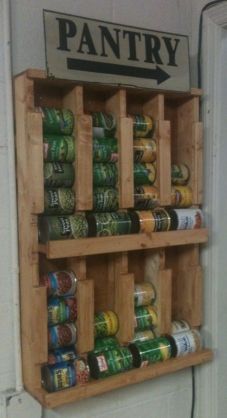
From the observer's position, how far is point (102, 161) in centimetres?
128

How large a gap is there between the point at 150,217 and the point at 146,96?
40 centimetres

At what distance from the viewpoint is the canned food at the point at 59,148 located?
1.17m

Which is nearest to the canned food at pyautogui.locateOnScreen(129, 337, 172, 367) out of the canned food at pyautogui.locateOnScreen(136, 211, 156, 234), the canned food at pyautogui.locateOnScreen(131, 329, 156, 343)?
the canned food at pyautogui.locateOnScreen(131, 329, 156, 343)

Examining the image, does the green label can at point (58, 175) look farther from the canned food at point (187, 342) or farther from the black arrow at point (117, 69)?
the canned food at point (187, 342)

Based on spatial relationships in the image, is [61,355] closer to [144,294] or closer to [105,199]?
[144,294]

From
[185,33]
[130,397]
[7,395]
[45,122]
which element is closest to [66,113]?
[45,122]

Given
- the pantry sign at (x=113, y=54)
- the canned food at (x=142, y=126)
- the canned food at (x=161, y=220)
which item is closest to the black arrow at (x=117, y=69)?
the pantry sign at (x=113, y=54)

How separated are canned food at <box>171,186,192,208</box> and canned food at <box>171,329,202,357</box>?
43 cm

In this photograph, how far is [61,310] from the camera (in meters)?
1.23

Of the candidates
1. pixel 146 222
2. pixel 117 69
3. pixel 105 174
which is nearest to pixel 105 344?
pixel 146 222

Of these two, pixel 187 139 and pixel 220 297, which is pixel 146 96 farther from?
pixel 220 297

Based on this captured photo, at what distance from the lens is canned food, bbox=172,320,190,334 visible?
1455 millimetres

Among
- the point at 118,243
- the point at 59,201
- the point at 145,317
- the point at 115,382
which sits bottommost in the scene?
the point at 115,382

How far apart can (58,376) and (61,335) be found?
109 millimetres
